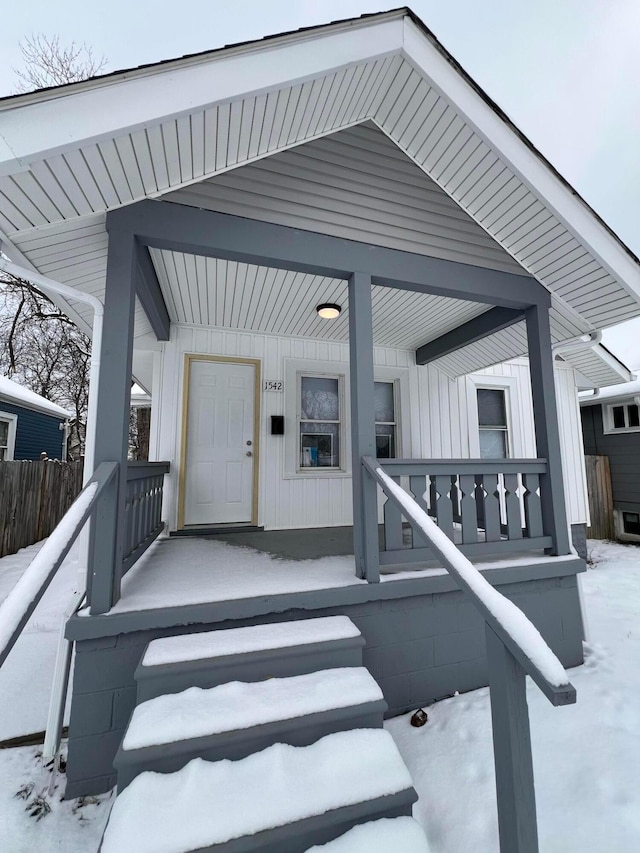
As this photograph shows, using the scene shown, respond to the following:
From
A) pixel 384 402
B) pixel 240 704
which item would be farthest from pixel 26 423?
pixel 240 704

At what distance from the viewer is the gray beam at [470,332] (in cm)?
351

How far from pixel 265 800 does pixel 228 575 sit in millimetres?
1286

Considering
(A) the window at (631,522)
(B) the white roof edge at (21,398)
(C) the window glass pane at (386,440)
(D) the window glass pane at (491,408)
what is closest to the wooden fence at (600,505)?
(A) the window at (631,522)

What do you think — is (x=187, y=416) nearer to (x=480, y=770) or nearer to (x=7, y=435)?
(x=480, y=770)

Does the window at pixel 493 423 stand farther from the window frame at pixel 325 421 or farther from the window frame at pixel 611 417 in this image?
the window frame at pixel 611 417

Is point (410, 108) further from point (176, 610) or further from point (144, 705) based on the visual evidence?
point (144, 705)

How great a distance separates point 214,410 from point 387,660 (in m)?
2.97

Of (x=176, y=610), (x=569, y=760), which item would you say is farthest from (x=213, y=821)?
(x=569, y=760)

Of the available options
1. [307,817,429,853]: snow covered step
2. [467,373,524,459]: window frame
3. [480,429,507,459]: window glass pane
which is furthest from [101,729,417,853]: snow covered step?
[480,429,507,459]: window glass pane

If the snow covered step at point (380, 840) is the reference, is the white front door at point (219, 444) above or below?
above

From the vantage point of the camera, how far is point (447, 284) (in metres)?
2.85

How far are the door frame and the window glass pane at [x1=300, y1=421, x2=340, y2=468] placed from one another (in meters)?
0.54

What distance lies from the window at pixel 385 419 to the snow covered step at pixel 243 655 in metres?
3.19

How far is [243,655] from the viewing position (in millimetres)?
1750
